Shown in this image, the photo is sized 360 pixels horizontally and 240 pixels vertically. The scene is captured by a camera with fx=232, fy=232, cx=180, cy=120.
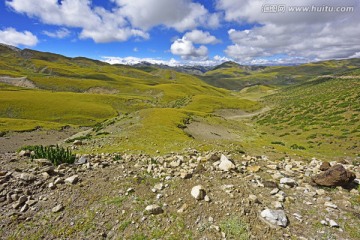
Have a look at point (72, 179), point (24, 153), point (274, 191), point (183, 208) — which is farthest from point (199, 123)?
point (183, 208)

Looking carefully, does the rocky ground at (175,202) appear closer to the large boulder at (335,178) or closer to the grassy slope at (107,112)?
the large boulder at (335,178)

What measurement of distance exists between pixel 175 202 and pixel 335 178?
7607 millimetres

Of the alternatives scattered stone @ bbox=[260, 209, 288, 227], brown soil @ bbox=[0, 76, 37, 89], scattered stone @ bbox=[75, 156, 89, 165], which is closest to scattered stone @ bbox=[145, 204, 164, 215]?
scattered stone @ bbox=[260, 209, 288, 227]

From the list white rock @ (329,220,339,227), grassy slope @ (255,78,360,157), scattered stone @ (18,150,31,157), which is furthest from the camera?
grassy slope @ (255,78,360,157)

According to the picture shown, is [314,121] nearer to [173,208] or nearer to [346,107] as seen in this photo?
[346,107]

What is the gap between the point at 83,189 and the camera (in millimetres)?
11055

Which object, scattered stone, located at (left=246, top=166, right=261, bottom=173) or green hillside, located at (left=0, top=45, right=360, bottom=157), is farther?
green hillside, located at (left=0, top=45, right=360, bottom=157)

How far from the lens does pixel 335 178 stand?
430 inches

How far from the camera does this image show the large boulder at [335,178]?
1088 cm

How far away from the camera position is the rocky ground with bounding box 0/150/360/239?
873 cm

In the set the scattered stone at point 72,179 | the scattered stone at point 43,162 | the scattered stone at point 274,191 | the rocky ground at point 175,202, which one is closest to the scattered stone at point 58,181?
the rocky ground at point 175,202

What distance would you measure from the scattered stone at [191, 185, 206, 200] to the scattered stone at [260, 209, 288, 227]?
2.51 m

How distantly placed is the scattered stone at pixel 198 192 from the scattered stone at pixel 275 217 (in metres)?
2.51

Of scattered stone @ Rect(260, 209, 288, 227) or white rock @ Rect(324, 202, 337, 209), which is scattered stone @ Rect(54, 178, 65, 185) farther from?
white rock @ Rect(324, 202, 337, 209)
